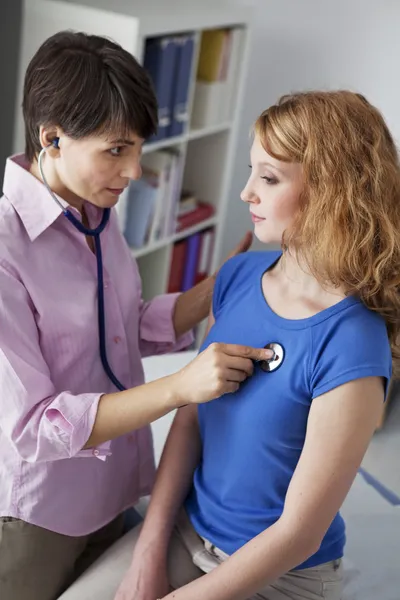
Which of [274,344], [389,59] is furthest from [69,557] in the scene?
[389,59]

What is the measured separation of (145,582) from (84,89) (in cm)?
79

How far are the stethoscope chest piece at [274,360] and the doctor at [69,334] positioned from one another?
0.01 meters

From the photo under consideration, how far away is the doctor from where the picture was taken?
1.23m

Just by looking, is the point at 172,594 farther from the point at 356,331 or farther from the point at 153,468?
the point at 356,331

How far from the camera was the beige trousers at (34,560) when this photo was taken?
1.34 metres

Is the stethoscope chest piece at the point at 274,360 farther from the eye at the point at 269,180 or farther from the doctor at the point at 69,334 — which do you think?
the eye at the point at 269,180

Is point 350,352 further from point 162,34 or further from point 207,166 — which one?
point 207,166

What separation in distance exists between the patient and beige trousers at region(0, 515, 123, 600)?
144 mm

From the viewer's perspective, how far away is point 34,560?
1.36 m

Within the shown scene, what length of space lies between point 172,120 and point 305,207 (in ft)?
5.38

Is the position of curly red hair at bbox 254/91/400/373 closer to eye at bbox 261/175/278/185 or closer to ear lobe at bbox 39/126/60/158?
eye at bbox 261/175/278/185

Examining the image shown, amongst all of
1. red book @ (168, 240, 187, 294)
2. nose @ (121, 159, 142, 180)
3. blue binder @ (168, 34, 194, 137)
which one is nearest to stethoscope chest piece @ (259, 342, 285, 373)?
nose @ (121, 159, 142, 180)

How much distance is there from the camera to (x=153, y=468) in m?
1.55

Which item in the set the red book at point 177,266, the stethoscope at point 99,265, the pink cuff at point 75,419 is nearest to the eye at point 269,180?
the stethoscope at point 99,265
